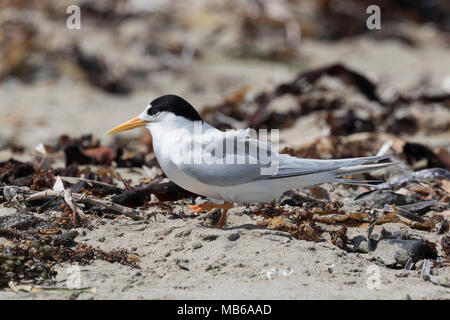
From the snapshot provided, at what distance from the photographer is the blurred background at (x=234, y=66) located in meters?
6.18

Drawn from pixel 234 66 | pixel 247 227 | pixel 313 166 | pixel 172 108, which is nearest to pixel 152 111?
pixel 172 108

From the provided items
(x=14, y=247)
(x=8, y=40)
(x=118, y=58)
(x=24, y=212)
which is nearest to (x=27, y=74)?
(x=8, y=40)

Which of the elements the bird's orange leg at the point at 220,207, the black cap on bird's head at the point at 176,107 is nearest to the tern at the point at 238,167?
the bird's orange leg at the point at 220,207

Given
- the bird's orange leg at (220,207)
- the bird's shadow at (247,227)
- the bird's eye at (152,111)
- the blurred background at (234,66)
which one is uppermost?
the blurred background at (234,66)

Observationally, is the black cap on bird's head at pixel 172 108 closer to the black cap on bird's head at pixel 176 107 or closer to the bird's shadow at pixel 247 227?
the black cap on bird's head at pixel 176 107

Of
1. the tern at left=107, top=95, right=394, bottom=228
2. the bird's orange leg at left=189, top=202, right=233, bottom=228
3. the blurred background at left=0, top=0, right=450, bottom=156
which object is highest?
the blurred background at left=0, top=0, right=450, bottom=156

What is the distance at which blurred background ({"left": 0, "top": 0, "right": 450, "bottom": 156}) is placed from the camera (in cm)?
618

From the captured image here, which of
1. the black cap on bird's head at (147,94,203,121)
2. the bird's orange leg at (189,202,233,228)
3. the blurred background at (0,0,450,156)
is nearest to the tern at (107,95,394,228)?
the bird's orange leg at (189,202,233,228)

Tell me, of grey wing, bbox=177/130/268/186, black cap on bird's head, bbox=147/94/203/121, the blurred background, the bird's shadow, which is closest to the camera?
grey wing, bbox=177/130/268/186

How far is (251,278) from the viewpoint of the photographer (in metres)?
2.87

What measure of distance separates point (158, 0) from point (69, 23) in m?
1.54

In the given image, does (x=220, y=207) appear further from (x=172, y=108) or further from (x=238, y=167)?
(x=172, y=108)

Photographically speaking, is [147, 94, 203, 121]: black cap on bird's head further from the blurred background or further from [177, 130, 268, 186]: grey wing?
the blurred background

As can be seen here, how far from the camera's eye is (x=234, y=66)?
826 centimetres
